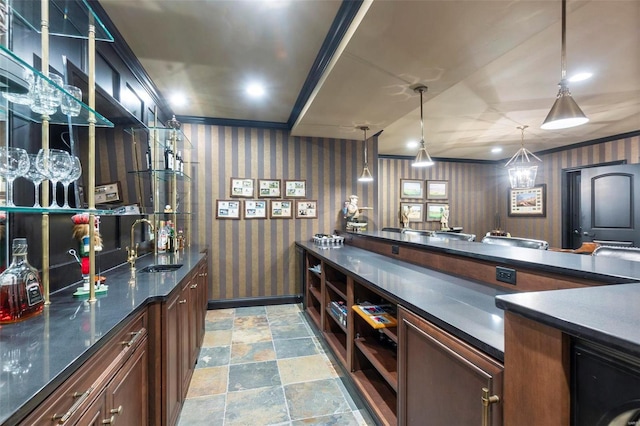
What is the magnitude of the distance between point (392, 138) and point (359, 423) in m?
4.63

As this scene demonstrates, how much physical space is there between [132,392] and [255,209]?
10.2 feet

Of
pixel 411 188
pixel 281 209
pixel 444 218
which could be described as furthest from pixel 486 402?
pixel 444 218

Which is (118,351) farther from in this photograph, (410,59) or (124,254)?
(410,59)

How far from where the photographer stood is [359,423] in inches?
72.6

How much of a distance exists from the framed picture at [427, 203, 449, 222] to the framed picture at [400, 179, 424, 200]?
1.08 feet

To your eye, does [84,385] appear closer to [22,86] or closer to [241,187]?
[22,86]

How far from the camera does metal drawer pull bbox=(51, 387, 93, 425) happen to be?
0.75 m

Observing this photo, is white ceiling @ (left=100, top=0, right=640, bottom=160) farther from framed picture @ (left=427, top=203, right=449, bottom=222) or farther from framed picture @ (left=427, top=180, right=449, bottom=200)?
framed picture @ (left=427, top=203, right=449, bottom=222)

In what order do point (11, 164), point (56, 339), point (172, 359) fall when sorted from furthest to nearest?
1. point (172, 359)
2. point (11, 164)
3. point (56, 339)

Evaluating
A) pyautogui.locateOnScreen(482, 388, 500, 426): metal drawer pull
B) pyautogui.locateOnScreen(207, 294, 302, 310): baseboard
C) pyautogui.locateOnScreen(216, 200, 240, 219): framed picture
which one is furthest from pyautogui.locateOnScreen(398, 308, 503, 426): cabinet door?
pyautogui.locateOnScreen(216, 200, 240, 219): framed picture

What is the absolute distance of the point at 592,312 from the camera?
2.27 ft

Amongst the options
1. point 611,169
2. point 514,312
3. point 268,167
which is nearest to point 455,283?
point 514,312

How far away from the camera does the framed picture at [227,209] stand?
4.09 meters

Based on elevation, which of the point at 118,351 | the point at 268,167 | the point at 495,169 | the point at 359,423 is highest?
the point at 495,169
